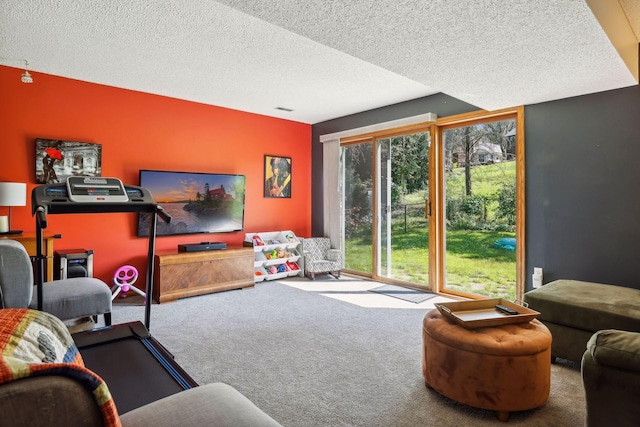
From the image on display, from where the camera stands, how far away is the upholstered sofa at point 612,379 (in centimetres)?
124

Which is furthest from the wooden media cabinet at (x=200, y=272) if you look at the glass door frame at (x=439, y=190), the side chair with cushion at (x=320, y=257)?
the glass door frame at (x=439, y=190)

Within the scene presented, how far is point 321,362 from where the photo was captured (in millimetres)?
2664

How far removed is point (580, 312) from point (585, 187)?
153 cm

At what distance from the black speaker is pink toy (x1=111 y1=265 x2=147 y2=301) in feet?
1.52

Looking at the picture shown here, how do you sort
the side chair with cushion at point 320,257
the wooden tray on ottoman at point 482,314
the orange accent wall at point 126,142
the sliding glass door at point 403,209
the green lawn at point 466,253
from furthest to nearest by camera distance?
the side chair with cushion at point 320,257, the sliding glass door at point 403,209, the green lawn at point 466,253, the orange accent wall at point 126,142, the wooden tray on ottoman at point 482,314

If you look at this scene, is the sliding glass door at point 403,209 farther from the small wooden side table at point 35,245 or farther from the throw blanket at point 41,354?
the throw blanket at point 41,354

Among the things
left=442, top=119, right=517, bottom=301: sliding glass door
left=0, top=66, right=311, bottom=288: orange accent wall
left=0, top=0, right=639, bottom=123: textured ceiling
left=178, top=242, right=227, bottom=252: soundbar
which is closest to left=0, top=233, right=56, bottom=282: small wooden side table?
left=0, top=66, right=311, bottom=288: orange accent wall

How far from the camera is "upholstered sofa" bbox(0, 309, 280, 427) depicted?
0.58m

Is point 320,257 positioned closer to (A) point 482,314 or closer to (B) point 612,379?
(A) point 482,314

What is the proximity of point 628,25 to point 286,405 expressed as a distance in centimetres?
374

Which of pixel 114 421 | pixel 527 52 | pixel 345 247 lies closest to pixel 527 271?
pixel 527 52

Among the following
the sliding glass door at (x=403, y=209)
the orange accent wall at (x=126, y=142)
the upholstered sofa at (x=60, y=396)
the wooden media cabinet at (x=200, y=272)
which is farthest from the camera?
the sliding glass door at (x=403, y=209)

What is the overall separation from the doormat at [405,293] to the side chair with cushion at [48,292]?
10.2 ft

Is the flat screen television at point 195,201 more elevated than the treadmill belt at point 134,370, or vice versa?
the flat screen television at point 195,201
